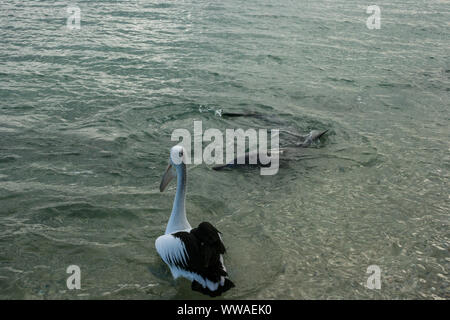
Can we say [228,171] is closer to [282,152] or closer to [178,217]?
[282,152]

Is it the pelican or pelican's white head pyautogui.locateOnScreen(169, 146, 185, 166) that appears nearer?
the pelican

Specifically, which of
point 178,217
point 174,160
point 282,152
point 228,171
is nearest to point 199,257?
point 178,217

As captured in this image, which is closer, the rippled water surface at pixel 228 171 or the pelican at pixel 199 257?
the pelican at pixel 199 257

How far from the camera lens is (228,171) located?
259 inches

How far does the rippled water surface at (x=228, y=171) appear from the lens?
4531mm

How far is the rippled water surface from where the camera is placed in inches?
178

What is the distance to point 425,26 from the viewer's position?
16922 millimetres

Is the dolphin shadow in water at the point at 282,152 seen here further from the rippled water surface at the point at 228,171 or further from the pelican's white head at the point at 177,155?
the pelican's white head at the point at 177,155

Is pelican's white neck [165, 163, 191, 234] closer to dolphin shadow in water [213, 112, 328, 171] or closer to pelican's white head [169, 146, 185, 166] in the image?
pelican's white head [169, 146, 185, 166]

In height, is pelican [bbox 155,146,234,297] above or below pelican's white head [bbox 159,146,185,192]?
below

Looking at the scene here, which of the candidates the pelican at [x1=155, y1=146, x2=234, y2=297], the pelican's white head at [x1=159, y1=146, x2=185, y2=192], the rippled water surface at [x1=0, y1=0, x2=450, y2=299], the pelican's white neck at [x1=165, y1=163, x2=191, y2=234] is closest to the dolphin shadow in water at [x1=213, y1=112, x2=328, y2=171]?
the rippled water surface at [x1=0, y1=0, x2=450, y2=299]

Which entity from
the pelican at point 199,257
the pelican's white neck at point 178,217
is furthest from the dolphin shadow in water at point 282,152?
the pelican at point 199,257
